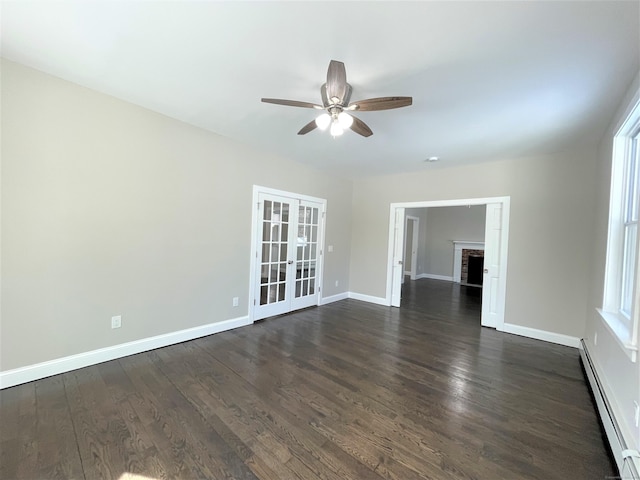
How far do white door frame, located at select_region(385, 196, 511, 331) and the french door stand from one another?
1442mm

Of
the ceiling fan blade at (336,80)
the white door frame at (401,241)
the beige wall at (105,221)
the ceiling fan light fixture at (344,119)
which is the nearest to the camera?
the ceiling fan blade at (336,80)

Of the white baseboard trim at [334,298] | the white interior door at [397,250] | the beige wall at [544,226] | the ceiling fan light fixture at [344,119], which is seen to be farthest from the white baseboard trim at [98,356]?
the beige wall at [544,226]

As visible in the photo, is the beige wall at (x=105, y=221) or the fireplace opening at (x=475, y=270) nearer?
the beige wall at (x=105, y=221)

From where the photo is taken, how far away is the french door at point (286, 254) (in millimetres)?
4191

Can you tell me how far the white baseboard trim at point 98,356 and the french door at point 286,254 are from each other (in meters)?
0.87

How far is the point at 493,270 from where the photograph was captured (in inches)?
167

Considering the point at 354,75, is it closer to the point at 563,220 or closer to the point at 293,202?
the point at 293,202

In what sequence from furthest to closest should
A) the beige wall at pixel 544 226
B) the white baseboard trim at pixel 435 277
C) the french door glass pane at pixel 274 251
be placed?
the white baseboard trim at pixel 435 277 → the french door glass pane at pixel 274 251 → the beige wall at pixel 544 226

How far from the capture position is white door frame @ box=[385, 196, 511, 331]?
13.5 feet

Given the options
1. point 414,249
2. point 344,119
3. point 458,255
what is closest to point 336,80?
point 344,119

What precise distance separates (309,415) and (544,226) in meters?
4.08

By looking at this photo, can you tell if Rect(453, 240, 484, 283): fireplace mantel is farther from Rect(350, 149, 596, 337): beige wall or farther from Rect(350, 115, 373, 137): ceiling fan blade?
Rect(350, 115, 373, 137): ceiling fan blade

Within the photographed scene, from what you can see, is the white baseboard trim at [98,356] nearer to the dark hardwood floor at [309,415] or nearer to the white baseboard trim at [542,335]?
the dark hardwood floor at [309,415]

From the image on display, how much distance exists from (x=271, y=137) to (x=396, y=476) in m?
3.57
